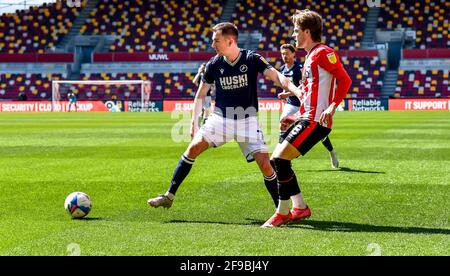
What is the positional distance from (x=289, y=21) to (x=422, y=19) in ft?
35.9

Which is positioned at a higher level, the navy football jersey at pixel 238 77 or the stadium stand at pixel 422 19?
the navy football jersey at pixel 238 77

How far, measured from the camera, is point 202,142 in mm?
9094

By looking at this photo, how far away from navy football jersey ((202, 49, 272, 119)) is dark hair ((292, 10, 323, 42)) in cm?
83

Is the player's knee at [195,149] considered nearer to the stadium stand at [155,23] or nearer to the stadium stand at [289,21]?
the stadium stand at [289,21]

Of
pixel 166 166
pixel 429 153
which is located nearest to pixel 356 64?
pixel 429 153

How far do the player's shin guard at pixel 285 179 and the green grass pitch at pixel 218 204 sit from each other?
0.39 meters

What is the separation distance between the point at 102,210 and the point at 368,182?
4.86 meters

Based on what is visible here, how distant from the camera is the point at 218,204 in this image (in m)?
9.94

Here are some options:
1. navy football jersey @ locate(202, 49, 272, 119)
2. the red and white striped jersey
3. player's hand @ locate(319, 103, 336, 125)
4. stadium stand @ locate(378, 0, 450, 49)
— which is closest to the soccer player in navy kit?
navy football jersey @ locate(202, 49, 272, 119)

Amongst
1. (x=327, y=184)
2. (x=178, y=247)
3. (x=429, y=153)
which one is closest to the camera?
(x=178, y=247)

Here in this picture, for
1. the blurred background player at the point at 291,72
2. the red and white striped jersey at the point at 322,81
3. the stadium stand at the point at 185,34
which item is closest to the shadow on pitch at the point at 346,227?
the red and white striped jersey at the point at 322,81

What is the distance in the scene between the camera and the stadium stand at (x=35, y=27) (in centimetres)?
6638

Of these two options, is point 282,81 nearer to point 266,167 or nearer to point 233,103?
point 233,103
